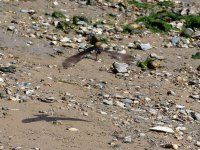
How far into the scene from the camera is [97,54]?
11086 mm

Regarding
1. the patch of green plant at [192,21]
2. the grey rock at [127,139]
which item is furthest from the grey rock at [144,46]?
the grey rock at [127,139]

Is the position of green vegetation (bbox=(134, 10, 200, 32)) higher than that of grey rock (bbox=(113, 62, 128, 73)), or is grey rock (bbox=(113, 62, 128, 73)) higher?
green vegetation (bbox=(134, 10, 200, 32))

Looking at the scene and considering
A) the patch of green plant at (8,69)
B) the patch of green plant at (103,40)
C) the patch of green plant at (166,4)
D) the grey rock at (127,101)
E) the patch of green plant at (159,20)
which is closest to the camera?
the grey rock at (127,101)

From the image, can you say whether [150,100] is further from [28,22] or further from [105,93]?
[28,22]

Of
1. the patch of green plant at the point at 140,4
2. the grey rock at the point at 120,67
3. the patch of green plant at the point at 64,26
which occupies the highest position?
the patch of green plant at the point at 140,4

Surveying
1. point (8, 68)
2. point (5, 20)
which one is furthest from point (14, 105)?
point (5, 20)

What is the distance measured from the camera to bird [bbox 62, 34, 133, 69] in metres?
10.6

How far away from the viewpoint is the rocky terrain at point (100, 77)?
7988 millimetres

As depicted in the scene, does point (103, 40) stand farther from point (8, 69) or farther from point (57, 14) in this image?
point (8, 69)

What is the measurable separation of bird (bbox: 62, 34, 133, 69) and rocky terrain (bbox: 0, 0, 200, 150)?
0.07m

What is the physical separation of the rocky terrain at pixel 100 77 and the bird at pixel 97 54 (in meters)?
0.07

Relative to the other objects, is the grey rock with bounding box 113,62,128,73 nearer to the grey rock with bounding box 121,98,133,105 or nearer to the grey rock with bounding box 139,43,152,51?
the grey rock with bounding box 139,43,152,51

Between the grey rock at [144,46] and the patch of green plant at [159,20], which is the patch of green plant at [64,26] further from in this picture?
the patch of green plant at [159,20]

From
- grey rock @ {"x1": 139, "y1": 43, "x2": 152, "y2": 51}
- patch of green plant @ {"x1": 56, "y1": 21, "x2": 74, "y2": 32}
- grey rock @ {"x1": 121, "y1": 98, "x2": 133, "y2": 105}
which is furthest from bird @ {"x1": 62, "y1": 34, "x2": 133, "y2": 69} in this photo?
grey rock @ {"x1": 121, "y1": 98, "x2": 133, "y2": 105}
